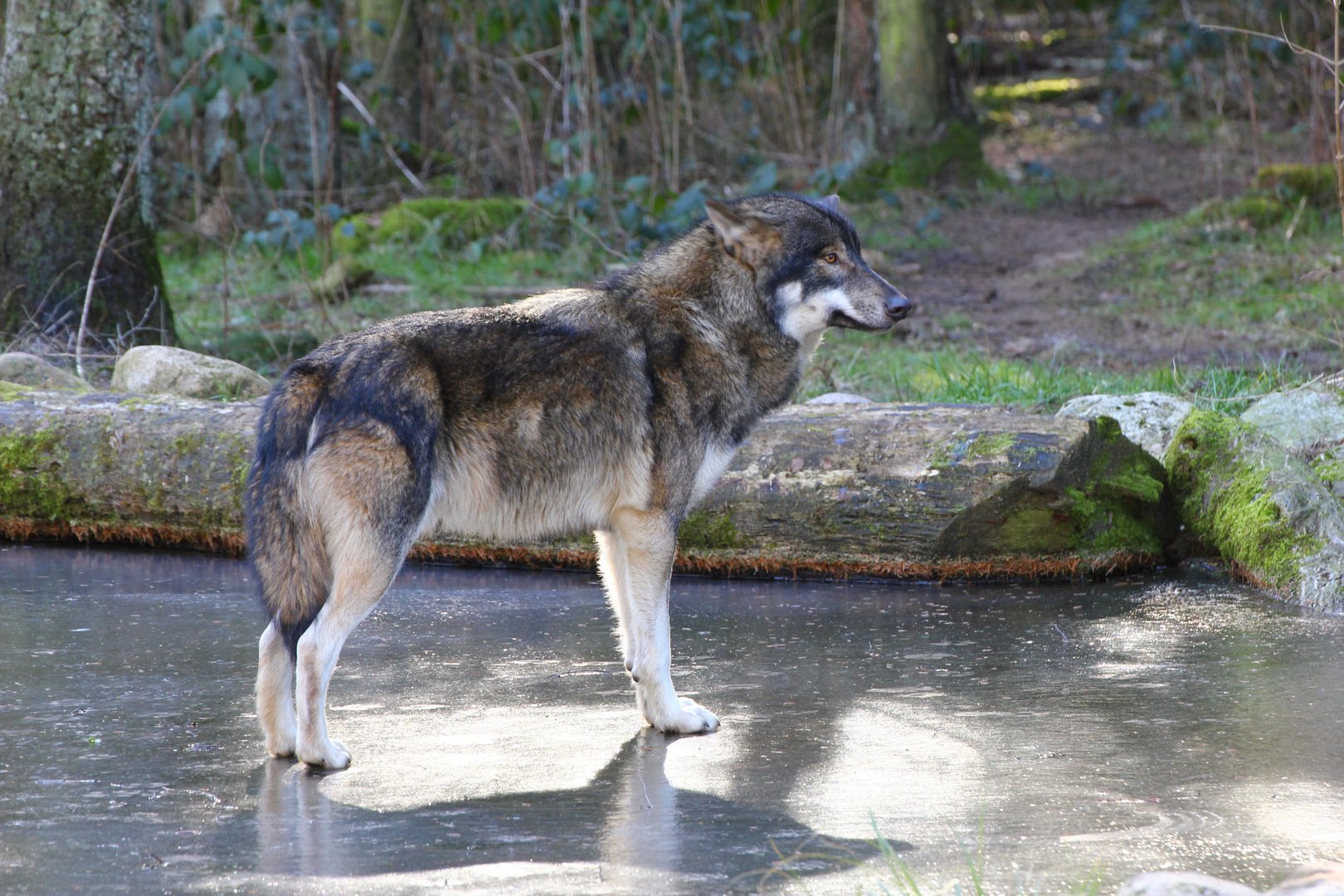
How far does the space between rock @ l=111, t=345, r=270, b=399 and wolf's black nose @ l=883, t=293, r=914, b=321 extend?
4.76 meters

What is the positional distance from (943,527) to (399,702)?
296cm

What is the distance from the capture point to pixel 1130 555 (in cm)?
700

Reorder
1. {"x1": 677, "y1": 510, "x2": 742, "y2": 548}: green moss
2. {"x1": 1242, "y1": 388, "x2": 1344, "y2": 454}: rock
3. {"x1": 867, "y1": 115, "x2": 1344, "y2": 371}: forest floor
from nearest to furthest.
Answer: {"x1": 677, "y1": 510, "x2": 742, "y2": 548}: green moss → {"x1": 1242, "y1": 388, "x2": 1344, "y2": 454}: rock → {"x1": 867, "y1": 115, "x2": 1344, "y2": 371}: forest floor

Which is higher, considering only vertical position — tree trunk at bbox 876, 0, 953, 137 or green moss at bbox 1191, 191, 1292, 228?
tree trunk at bbox 876, 0, 953, 137

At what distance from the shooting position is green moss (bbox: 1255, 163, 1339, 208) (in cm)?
1467

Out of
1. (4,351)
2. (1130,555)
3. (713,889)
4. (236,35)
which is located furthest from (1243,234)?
(713,889)

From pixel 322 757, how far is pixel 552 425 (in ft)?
4.27

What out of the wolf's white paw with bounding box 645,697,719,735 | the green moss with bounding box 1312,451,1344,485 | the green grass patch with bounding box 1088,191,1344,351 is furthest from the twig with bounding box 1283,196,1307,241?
the wolf's white paw with bounding box 645,697,719,735

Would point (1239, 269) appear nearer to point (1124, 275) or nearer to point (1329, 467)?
point (1124, 275)

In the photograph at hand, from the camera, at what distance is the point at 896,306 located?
495 cm

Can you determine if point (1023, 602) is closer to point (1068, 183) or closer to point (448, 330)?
point (448, 330)

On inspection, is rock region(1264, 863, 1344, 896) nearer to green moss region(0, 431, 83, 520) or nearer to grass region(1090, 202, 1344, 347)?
green moss region(0, 431, 83, 520)

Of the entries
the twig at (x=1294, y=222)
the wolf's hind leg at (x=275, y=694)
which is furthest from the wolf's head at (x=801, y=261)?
the twig at (x=1294, y=222)

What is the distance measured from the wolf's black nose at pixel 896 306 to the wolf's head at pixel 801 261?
0.09 ft
